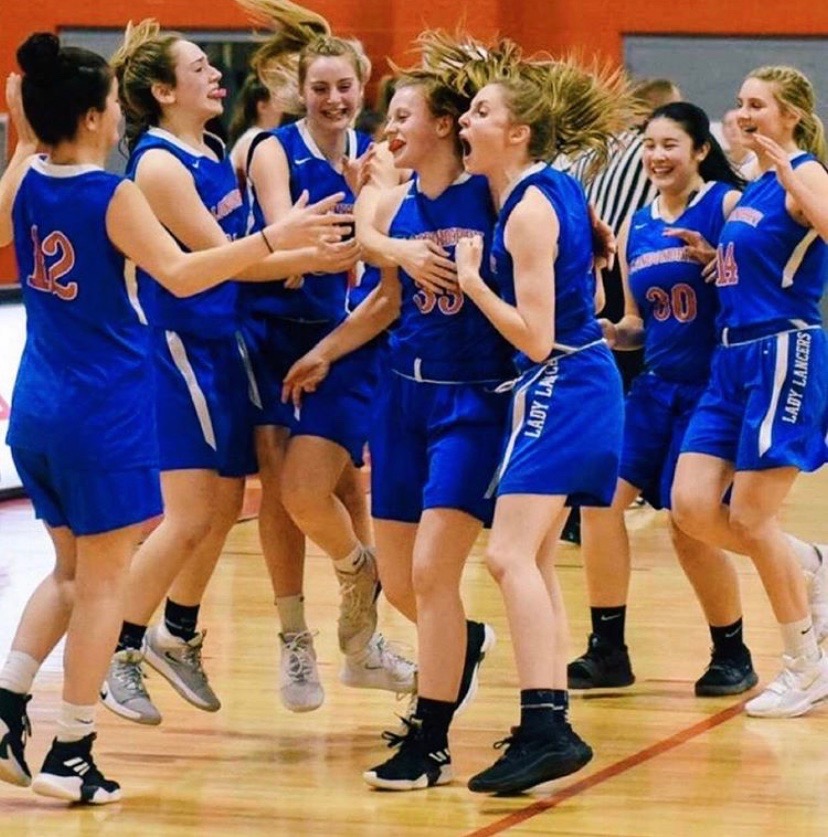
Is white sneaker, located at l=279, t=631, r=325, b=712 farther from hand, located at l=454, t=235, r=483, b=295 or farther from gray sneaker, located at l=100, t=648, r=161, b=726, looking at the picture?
hand, located at l=454, t=235, r=483, b=295

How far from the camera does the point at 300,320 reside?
5.79 meters

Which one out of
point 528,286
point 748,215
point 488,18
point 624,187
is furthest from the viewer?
point 488,18

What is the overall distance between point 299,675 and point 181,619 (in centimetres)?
36

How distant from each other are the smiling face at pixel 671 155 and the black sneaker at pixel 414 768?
1.92 metres

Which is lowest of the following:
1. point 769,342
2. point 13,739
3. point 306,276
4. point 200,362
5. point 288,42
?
point 13,739

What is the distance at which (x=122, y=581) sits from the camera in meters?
4.95

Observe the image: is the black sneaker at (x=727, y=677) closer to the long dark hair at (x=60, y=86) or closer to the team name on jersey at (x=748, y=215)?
the team name on jersey at (x=748, y=215)

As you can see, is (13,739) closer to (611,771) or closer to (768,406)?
(611,771)

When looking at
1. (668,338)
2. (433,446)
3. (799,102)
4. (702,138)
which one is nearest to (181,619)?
(433,446)

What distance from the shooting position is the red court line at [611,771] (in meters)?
4.78

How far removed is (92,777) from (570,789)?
3.66 feet

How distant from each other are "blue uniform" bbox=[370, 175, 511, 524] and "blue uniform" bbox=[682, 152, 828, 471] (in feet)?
3.27

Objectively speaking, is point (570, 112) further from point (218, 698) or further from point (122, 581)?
point (218, 698)

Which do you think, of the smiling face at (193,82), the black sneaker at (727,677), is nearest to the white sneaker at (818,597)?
the black sneaker at (727,677)
